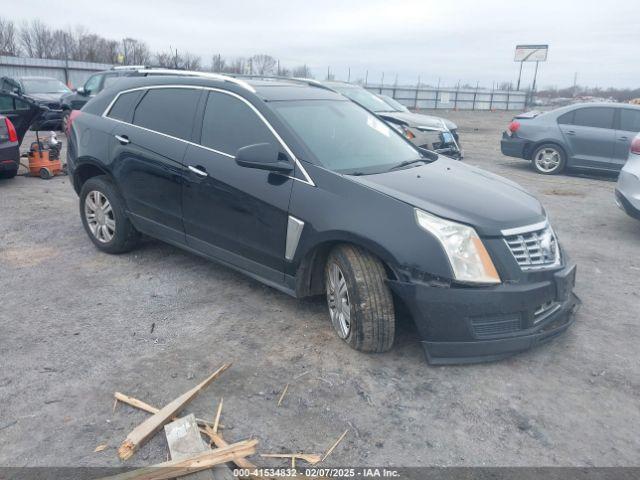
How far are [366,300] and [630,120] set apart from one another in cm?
964

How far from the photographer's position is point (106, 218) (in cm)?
539

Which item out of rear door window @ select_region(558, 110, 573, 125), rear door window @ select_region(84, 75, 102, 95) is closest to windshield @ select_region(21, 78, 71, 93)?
rear door window @ select_region(84, 75, 102, 95)

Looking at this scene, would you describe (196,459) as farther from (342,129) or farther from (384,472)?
(342,129)

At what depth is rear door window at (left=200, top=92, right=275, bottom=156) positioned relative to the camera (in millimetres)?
4176

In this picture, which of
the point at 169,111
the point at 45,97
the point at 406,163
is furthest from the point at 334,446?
the point at 45,97

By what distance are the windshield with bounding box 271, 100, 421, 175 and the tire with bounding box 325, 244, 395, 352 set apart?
0.69m

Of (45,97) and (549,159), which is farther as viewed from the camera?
(45,97)

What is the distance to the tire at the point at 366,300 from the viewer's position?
3494 millimetres

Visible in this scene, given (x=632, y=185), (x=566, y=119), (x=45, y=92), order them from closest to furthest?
(x=632, y=185), (x=566, y=119), (x=45, y=92)

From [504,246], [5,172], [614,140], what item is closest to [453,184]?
[504,246]

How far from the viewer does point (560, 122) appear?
1145 cm

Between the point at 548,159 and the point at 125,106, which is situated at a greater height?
the point at 125,106

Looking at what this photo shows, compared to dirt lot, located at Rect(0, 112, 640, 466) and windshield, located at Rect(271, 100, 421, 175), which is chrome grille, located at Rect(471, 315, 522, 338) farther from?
windshield, located at Rect(271, 100, 421, 175)

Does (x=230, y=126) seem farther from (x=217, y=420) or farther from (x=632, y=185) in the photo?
(x=632, y=185)
